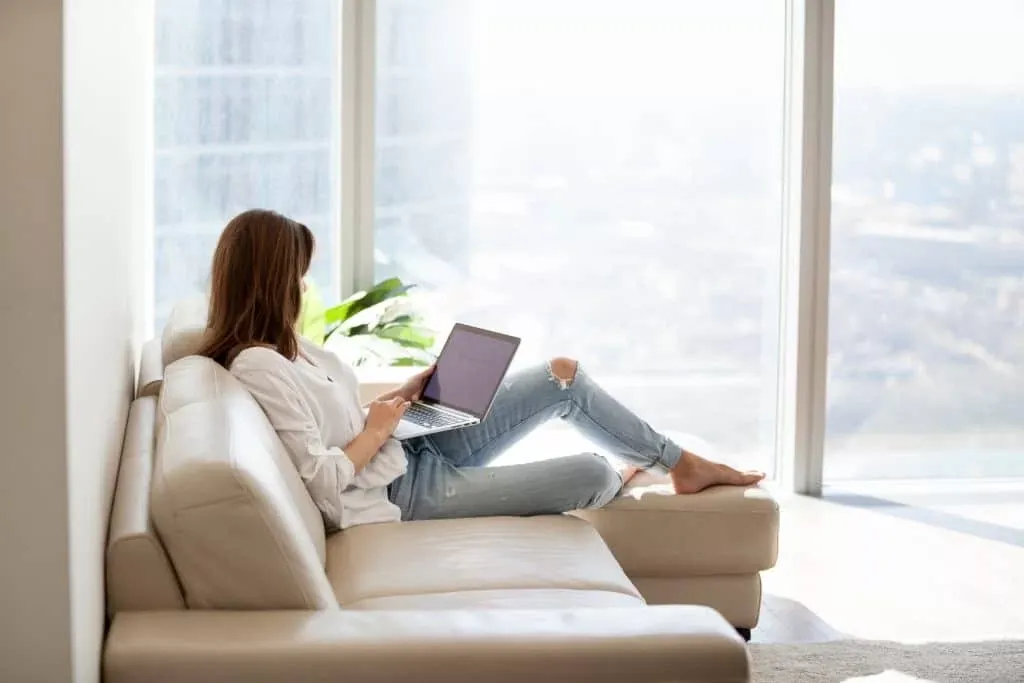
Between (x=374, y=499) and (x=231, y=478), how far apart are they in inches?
43.4

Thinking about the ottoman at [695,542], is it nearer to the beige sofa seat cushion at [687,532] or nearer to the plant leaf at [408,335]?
the beige sofa seat cushion at [687,532]

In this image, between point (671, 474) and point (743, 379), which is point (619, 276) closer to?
point (743, 379)

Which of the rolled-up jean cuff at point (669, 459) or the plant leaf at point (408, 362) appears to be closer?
the rolled-up jean cuff at point (669, 459)

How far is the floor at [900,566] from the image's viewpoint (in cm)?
347

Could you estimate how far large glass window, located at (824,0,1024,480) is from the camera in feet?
16.2

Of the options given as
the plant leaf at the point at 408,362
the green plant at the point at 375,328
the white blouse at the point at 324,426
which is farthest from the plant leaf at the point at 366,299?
the white blouse at the point at 324,426

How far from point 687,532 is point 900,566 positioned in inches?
45.5

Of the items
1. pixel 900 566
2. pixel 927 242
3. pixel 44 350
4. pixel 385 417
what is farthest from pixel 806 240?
pixel 44 350

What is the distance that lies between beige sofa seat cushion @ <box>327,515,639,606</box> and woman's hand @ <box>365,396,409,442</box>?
21 centimetres

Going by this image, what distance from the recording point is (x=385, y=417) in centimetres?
296

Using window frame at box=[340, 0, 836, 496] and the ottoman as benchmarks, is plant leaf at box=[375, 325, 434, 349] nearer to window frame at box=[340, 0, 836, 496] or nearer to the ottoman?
window frame at box=[340, 0, 836, 496]

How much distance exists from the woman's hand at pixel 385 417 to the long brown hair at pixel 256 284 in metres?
0.24

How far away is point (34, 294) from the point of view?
1.39m

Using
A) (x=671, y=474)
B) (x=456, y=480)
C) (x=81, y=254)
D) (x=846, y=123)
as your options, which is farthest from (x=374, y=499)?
(x=846, y=123)
